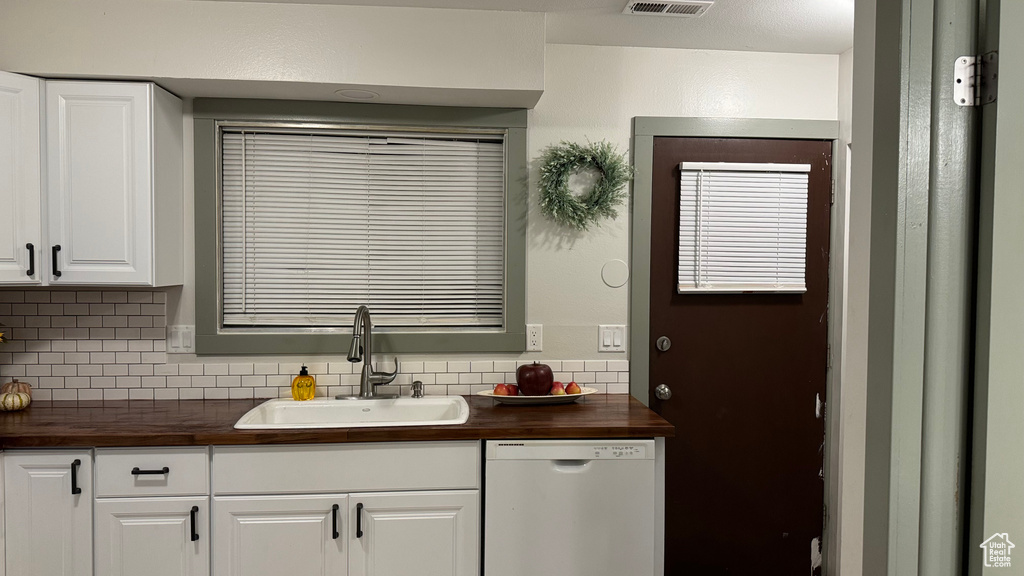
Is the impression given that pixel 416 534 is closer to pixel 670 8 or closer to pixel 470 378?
pixel 470 378

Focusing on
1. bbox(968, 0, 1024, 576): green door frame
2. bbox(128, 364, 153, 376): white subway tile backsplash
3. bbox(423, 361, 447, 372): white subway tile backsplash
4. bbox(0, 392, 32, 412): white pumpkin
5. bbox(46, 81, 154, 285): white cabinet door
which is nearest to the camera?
bbox(968, 0, 1024, 576): green door frame

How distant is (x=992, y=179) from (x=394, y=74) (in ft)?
6.39

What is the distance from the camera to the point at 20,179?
2.30m

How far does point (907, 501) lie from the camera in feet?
Result: 3.45

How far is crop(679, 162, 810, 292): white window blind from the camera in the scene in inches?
114

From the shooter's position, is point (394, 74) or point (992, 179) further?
point (394, 74)

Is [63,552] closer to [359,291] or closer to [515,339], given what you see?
[359,291]

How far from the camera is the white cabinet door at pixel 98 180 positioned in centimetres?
236

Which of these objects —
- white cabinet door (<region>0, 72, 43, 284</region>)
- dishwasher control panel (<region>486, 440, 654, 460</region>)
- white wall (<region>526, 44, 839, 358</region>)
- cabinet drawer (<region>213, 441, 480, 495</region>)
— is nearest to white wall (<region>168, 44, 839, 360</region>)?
white wall (<region>526, 44, 839, 358</region>)

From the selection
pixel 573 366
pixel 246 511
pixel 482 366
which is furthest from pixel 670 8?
pixel 246 511

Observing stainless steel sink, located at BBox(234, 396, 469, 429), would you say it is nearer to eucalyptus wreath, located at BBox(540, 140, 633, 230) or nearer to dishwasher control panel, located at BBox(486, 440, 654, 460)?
dishwasher control panel, located at BBox(486, 440, 654, 460)

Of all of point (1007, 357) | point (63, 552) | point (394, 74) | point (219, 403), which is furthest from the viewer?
point (219, 403)

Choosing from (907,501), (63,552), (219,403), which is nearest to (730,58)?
(907,501)

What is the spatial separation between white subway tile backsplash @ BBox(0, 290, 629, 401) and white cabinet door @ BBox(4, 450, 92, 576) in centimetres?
58
